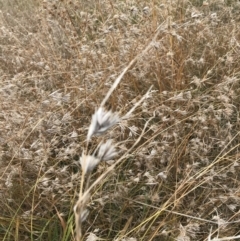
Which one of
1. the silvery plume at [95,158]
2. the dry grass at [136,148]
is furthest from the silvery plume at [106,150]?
the dry grass at [136,148]

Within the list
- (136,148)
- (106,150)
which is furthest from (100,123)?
(136,148)

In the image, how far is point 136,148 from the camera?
1.64 m

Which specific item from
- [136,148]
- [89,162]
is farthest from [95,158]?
[136,148]

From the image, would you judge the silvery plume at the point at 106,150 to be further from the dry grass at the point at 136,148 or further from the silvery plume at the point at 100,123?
the dry grass at the point at 136,148

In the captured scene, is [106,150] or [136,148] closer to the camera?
[106,150]

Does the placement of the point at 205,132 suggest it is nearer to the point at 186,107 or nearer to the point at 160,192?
the point at 186,107

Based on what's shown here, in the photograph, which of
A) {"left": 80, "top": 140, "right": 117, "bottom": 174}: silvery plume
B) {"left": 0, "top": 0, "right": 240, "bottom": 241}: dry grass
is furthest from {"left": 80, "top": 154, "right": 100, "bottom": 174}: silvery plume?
{"left": 0, "top": 0, "right": 240, "bottom": 241}: dry grass

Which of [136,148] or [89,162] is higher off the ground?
[89,162]

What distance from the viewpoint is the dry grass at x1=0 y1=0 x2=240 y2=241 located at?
4.80 feet

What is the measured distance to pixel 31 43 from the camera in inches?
96.8

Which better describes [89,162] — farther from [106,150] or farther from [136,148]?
[136,148]

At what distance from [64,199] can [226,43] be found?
116 cm

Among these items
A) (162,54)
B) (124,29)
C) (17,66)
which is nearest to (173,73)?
(162,54)

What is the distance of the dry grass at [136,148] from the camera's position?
4.80 feet
